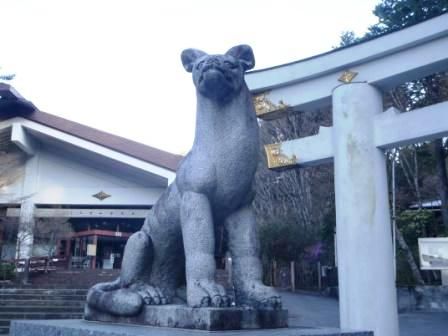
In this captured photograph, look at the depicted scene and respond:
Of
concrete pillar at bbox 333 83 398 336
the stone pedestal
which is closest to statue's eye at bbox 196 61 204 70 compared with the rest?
the stone pedestal

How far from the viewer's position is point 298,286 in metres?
17.2

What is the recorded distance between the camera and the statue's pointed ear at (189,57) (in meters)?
3.15

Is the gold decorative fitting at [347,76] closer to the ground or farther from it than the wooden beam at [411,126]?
farther from it

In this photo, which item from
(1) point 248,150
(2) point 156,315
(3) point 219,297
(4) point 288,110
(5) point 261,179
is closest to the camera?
(3) point 219,297

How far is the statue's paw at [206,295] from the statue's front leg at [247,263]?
0.21m

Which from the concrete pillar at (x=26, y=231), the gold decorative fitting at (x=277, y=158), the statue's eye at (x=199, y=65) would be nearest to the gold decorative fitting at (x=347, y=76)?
the gold decorative fitting at (x=277, y=158)

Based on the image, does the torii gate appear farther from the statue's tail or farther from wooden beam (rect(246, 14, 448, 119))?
the statue's tail

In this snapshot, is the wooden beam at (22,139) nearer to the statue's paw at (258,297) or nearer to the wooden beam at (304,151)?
the wooden beam at (304,151)

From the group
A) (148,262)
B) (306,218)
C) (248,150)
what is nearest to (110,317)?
(148,262)

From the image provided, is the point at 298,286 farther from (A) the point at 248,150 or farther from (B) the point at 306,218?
(A) the point at 248,150

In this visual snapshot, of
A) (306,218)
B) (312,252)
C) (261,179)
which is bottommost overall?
(312,252)

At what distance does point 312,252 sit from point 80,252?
1166cm

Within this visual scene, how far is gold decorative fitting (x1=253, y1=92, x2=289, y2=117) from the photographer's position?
665 centimetres

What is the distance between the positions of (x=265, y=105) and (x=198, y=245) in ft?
14.0
